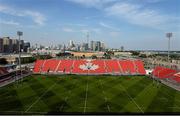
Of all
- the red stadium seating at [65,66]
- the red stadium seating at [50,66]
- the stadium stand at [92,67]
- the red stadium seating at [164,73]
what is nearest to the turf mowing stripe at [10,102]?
the red stadium seating at [65,66]

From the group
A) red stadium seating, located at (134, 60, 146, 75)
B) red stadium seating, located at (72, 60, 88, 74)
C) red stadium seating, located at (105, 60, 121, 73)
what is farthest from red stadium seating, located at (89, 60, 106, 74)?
red stadium seating, located at (134, 60, 146, 75)

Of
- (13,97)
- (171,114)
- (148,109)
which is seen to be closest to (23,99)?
(13,97)

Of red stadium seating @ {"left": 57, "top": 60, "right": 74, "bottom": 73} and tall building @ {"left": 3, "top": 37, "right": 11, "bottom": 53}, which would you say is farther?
tall building @ {"left": 3, "top": 37, "right": 11, "bottom": 53}

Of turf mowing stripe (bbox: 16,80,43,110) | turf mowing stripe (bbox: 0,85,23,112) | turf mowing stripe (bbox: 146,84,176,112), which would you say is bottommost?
turf mowing stripe (bbox: 146,84,176,112)

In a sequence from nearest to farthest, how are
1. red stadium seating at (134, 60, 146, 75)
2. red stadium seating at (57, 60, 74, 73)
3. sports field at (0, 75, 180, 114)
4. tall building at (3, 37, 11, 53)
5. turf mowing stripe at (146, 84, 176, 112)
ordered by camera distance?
sports field at (0, 75, 180, 114) → turf mowing stripe at (146, 84, 176, 112) → red stadium seating at (134, 60, 146, 75) → red stadium seating at (57, 60, 74, 73) → tall building at (3, 37, 11, 53)

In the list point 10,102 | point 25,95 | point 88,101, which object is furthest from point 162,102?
point 10,102

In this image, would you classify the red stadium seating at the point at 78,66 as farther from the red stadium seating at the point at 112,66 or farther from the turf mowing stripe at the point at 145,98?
the turf mowing stripe at the point at 145,98

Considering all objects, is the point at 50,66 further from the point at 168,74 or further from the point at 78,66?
the point at 168,74

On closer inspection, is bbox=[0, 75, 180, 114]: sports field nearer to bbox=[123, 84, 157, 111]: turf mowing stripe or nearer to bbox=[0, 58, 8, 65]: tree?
bbox=[123, 84, 157, 111]: turf mowing stripe

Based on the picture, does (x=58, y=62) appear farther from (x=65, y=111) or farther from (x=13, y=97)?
(x=65, y=111)
